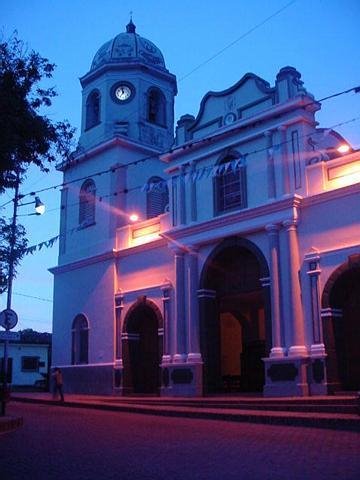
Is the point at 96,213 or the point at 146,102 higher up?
the point at 146,102

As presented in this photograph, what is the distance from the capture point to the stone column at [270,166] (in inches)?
754

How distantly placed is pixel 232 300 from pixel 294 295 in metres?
5.00

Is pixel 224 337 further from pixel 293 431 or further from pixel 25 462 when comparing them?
pixel 25 462

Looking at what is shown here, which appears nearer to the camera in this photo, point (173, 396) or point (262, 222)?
point (262, 222)

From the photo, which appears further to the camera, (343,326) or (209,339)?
(209,339)

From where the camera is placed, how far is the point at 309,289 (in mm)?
17766

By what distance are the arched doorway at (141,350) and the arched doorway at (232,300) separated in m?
2.72

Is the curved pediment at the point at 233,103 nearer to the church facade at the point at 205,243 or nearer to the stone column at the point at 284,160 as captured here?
the church facade at the point at 205,243

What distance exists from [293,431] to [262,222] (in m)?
8.65

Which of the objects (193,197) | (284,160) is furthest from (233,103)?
(193,197)

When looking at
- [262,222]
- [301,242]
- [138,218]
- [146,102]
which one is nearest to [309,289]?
[301,242]

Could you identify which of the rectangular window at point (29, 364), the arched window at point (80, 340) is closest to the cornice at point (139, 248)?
the arched window at point (80, 340)

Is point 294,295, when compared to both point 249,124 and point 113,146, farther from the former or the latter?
point 113,146

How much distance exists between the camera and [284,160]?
1911 centimetres
